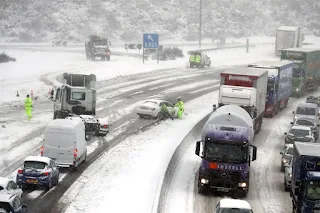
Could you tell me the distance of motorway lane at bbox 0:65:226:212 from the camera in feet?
87.7

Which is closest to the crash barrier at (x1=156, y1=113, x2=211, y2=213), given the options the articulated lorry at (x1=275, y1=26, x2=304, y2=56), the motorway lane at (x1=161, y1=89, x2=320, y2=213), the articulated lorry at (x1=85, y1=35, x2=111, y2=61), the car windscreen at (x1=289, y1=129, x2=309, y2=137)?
the motorway lane at (x1=161, y1=89, x2=320, y2=213)

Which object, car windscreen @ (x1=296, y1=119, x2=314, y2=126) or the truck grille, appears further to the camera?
car windscreen @ (x1=296, y1=119, x2=314, y2=126)

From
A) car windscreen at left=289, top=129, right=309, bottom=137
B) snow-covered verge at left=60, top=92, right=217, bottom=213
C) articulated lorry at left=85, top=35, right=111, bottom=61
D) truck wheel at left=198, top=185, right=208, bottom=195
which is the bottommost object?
truck wheel at left=198, top=185, right=208, bottom=195

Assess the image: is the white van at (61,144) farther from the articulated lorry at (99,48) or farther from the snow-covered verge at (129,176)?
the articulated lorry at (99,48)

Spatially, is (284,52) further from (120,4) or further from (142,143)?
(120,4)

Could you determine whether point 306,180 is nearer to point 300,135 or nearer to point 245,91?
→ point 300,135

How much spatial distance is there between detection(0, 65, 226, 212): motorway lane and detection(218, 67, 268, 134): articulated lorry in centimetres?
653

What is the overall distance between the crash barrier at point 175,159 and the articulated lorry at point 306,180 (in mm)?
5407

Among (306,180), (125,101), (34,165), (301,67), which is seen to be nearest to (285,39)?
(301,67)

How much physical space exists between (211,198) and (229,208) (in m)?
6.55

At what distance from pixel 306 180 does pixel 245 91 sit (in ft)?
53.3

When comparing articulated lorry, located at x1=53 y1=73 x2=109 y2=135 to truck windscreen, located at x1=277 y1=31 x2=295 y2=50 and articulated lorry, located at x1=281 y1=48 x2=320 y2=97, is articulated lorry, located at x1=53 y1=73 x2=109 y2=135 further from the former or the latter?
truck windscreen, located at x1=277 y1=31 x2=295 y2=50

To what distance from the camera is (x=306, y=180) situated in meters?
21.5

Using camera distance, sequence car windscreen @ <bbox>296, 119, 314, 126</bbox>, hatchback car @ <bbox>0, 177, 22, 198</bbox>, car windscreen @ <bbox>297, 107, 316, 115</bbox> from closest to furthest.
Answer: hatchback car @ <bbox>0, 177, 22, 198</bbox> < car windscreen @ <bbox>296, 119, 314, 126</bbox> < car windscreen @ <bbox>297, 107, 316, 115</bbox>
